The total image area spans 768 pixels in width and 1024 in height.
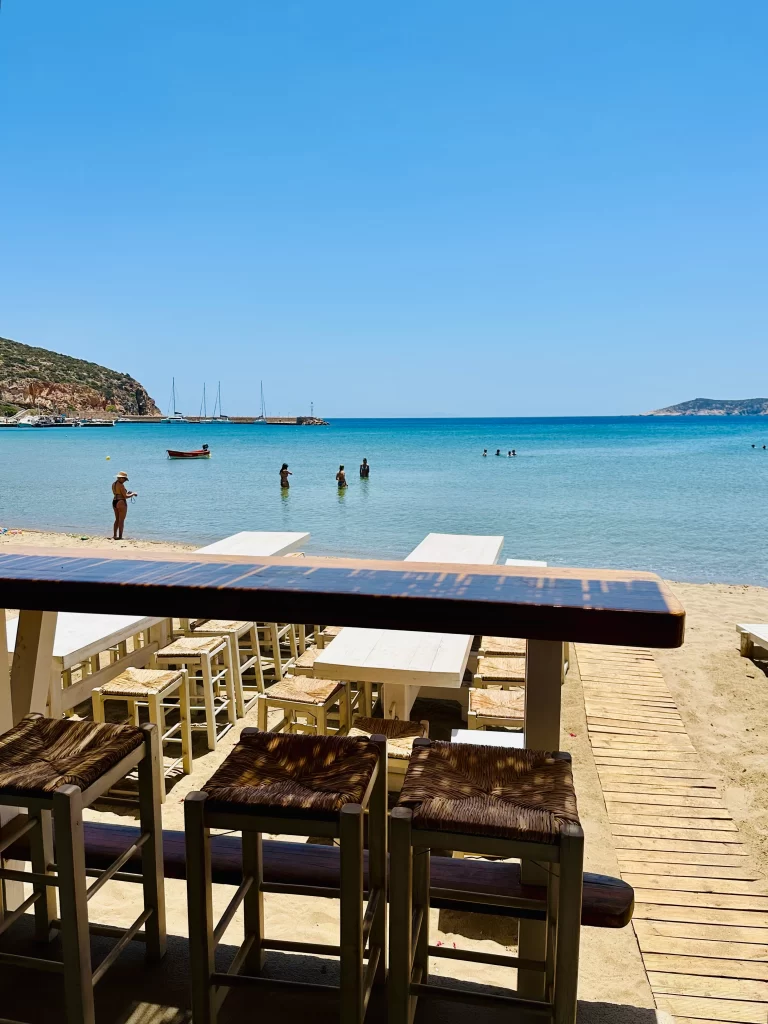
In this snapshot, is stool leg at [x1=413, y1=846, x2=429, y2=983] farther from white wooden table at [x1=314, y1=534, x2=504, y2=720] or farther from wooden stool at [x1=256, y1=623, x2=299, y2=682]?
wooden stool at [x1=256, y1=623, x2=299, y2=682]

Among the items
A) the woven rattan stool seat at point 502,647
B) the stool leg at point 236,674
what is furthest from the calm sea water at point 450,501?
the stool leg at point 236,674

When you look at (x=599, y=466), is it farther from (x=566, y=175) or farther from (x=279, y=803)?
(x=279, y=803)

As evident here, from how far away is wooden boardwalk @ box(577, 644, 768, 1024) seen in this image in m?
2.37

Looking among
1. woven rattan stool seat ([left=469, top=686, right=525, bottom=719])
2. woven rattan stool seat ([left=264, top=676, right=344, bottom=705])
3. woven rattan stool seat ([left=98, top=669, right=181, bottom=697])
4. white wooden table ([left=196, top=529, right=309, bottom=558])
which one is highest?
white wooden table ([left=196, top=529, right=309, bottom=558])

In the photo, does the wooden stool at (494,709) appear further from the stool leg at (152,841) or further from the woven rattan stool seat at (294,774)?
the woven rattan stool seat at (294,774)

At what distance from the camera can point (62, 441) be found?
2472 inches

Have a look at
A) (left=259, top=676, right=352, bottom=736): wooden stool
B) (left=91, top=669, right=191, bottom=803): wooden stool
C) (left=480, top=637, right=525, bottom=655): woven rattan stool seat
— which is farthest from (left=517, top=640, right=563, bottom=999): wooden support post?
(left=480, top=637, right=525, bottom=655): woven rattan stool seat

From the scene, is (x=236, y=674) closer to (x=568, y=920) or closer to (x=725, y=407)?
(x=568, y=920)

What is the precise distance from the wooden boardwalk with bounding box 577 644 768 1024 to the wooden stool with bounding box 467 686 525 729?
61cm

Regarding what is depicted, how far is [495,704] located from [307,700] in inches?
41.6

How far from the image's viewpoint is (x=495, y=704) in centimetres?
399

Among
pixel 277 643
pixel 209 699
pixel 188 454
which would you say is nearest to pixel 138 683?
pixel 209 699

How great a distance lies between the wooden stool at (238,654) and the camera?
5.07 m

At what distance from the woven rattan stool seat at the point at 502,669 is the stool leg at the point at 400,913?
338 centimetres
